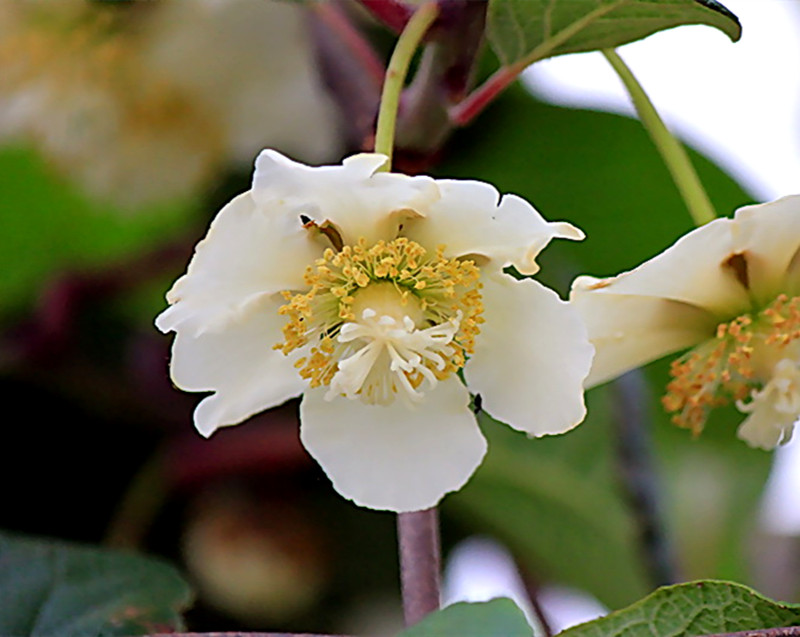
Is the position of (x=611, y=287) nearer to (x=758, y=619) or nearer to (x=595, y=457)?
(x=758, y=619)

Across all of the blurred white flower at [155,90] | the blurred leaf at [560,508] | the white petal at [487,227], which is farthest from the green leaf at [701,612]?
the blurred white flower at [155,90]

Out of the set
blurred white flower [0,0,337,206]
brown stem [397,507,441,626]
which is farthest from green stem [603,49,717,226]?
blurred white flower [0,0,337,206]

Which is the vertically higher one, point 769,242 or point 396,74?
point 396,74

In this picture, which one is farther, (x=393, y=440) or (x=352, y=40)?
(x=352, y=40)

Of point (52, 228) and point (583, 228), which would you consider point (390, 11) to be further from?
point (52, 228)

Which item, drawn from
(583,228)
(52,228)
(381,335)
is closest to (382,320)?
(381,335)

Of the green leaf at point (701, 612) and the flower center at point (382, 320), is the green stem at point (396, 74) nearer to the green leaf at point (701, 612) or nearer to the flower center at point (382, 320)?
the flower center at point (382, 320)

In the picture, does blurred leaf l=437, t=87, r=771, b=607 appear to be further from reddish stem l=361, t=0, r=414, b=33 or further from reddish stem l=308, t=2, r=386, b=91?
reddish stem l=361, t=0, r=414, b=33
